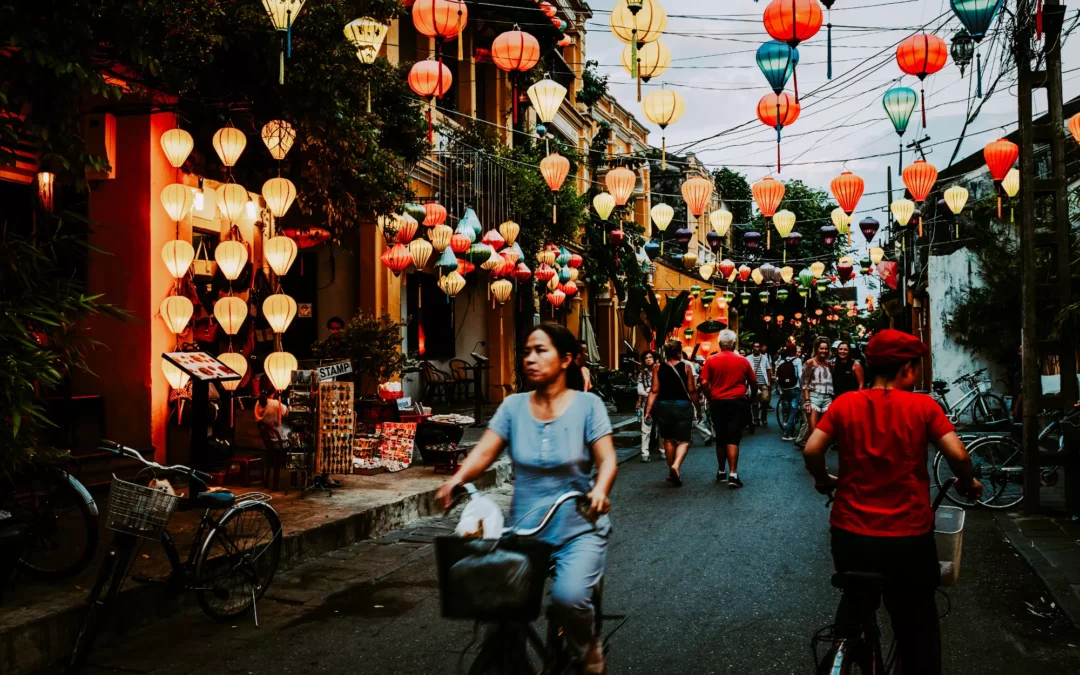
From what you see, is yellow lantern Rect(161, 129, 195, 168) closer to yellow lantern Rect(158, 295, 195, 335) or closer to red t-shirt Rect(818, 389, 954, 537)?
yellow lantern Rect(158, 295, 195, 335)

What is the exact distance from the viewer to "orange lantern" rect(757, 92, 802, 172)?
37.9 feet

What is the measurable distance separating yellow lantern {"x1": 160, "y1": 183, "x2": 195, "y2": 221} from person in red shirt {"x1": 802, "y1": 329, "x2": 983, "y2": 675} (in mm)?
8665

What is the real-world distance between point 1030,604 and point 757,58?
716cm

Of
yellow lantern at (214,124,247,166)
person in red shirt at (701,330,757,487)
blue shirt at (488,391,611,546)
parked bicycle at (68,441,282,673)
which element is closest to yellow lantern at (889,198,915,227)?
person in red shirt at (701,330,757,487)

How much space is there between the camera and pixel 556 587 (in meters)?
3.46

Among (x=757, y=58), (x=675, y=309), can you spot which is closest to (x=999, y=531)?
(x=757, y=58)

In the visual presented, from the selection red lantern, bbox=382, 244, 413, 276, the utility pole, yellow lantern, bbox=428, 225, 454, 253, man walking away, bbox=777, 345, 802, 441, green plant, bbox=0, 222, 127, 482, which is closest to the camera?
green plant, bbox=0, 222, 127, 482

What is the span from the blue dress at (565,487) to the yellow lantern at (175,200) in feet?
25.1

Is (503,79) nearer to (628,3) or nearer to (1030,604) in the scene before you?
(628,3)

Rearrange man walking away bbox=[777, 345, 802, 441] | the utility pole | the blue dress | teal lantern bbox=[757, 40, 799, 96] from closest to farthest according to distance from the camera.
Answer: the blue dress
the utility pole
teal lantern bbox=[757, 40, 799, 96]
man walking away bbox=[777, 345, 802, 441]

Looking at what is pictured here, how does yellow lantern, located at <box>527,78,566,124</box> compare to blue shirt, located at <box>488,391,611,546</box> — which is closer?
Result: blue shirt, located at <box>488,391,611,546</box>

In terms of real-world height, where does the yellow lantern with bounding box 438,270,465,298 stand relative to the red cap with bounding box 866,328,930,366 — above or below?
above

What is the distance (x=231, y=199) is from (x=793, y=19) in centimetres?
692

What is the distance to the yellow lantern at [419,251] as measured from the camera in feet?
45.8
